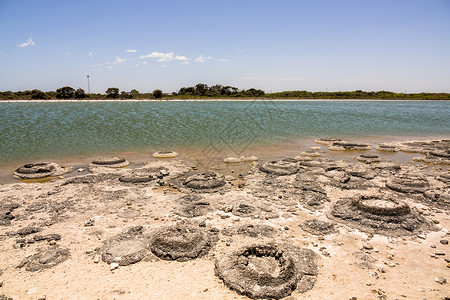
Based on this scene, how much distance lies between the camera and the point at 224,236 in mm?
7422

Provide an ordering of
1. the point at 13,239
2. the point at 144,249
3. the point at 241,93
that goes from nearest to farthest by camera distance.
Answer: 1. the point at 144,249
2. the point at 13,239
3. the point at 241,93

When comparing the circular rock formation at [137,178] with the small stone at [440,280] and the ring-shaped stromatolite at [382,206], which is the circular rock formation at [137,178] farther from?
the small stone at [440,280]

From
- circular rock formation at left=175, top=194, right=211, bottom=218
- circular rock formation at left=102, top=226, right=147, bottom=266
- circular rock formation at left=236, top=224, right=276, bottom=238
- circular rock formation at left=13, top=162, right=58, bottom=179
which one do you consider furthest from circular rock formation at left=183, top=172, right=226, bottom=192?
circular rock formation at left=13, top=162, right=58, bottom=179

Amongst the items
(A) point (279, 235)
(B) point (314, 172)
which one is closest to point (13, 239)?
(A) point (279, 235)

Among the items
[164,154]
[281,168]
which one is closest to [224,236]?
[281,168]

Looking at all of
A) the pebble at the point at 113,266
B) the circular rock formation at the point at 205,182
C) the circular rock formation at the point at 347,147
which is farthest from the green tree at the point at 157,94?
the pebble at the point at 113,266

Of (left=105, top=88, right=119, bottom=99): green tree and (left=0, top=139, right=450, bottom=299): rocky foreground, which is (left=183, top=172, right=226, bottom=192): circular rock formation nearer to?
(left=0, top=139, right=450, bottom=299): rocky foreground

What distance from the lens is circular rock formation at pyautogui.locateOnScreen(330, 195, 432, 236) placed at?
779 cm

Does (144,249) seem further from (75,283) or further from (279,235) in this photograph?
(279,235)

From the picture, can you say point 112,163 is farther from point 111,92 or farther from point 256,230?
point 111,92

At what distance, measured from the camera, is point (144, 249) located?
6691 mm

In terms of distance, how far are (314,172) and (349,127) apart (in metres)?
23.4

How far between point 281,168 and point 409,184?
18.6ft

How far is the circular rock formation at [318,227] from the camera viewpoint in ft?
25.2
